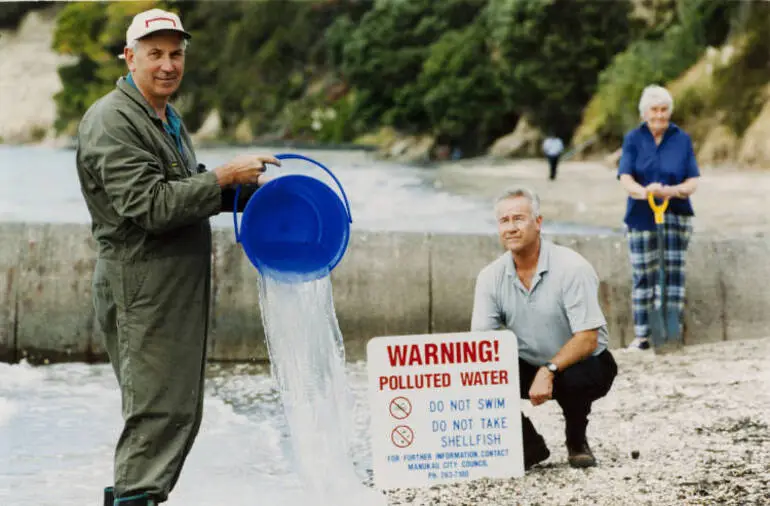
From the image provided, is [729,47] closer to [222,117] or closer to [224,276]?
[222,117]

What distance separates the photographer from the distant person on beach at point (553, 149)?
15688 mm

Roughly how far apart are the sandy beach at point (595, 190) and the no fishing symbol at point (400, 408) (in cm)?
590

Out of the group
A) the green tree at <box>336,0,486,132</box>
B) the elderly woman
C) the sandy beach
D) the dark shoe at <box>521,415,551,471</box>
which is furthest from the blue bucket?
the green tree at <box>336,0,486,132</box>

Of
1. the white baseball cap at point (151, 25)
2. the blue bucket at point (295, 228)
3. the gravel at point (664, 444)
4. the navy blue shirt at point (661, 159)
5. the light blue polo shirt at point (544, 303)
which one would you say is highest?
the white baseball cap at point (151, 25)

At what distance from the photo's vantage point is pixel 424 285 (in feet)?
23.6

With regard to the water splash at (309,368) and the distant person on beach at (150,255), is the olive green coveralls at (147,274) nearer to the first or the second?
the distant person on beach at (150,255)

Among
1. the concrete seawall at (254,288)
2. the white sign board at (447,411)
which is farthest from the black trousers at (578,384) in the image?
the concrete seawall at (254,288)

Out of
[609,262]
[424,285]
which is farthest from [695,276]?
[424,285]

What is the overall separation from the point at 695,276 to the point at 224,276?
2619mm

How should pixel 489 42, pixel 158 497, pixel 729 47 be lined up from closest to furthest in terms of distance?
pixel 158 497 → pixel 729 47 → pixel 489 42

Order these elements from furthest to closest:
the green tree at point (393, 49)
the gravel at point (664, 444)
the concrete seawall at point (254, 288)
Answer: the green tree at point (393, 49), the concrete seawall at point (254, 288), the gravel at point (664, 444)

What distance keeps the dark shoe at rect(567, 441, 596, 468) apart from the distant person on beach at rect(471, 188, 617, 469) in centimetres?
4

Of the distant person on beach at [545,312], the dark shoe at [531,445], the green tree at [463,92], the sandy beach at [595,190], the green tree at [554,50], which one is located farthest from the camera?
the green tree at [463,92]

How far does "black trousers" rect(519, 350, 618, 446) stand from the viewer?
12.7 feet
